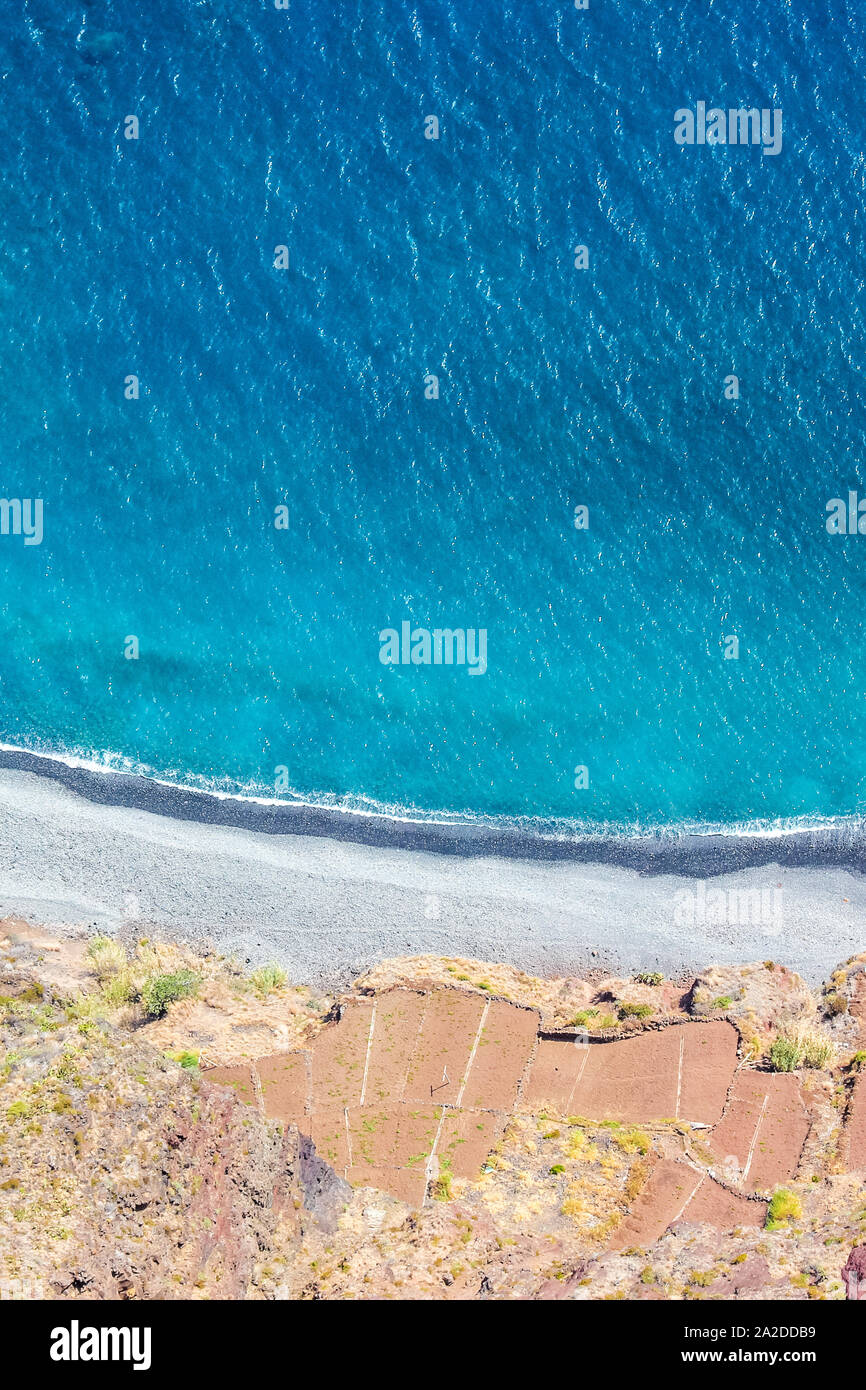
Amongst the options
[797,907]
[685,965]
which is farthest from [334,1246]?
[797,907]

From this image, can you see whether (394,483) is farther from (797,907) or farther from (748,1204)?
(748,1204)

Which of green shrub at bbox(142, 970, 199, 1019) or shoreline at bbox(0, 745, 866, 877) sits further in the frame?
shoreline at bbox(0, 745, 866, 877)

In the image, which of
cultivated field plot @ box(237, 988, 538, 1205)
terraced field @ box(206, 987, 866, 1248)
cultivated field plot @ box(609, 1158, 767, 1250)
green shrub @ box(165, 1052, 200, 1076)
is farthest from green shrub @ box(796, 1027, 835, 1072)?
green shrub @ box(165, 1052, 200, 1076)

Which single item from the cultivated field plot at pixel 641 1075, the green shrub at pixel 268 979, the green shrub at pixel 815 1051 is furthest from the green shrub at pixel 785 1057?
the green shrub at pixel 268 979

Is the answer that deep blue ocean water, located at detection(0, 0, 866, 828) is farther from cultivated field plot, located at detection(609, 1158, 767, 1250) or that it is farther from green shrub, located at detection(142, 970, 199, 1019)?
cultivated field plot, located at detection(609, 1158, 767, 1250)

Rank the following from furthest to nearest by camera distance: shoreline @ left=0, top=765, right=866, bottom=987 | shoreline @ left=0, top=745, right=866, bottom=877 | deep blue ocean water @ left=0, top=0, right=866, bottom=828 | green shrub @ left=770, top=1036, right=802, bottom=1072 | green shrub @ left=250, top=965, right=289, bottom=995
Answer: deep blue ocean water @ left=0, top=0, right=866, bottom=828, shoreline @ left=0, top=745, right=866, bottom=877, shoreline @ left=0, top=765, right=866, bottom=987, green shrub @ left=250, top=965, right=289, bottom=995, green shrub @ left=770, top=1036, right=802, bottom=1072

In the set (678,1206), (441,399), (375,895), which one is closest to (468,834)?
(375,895)
